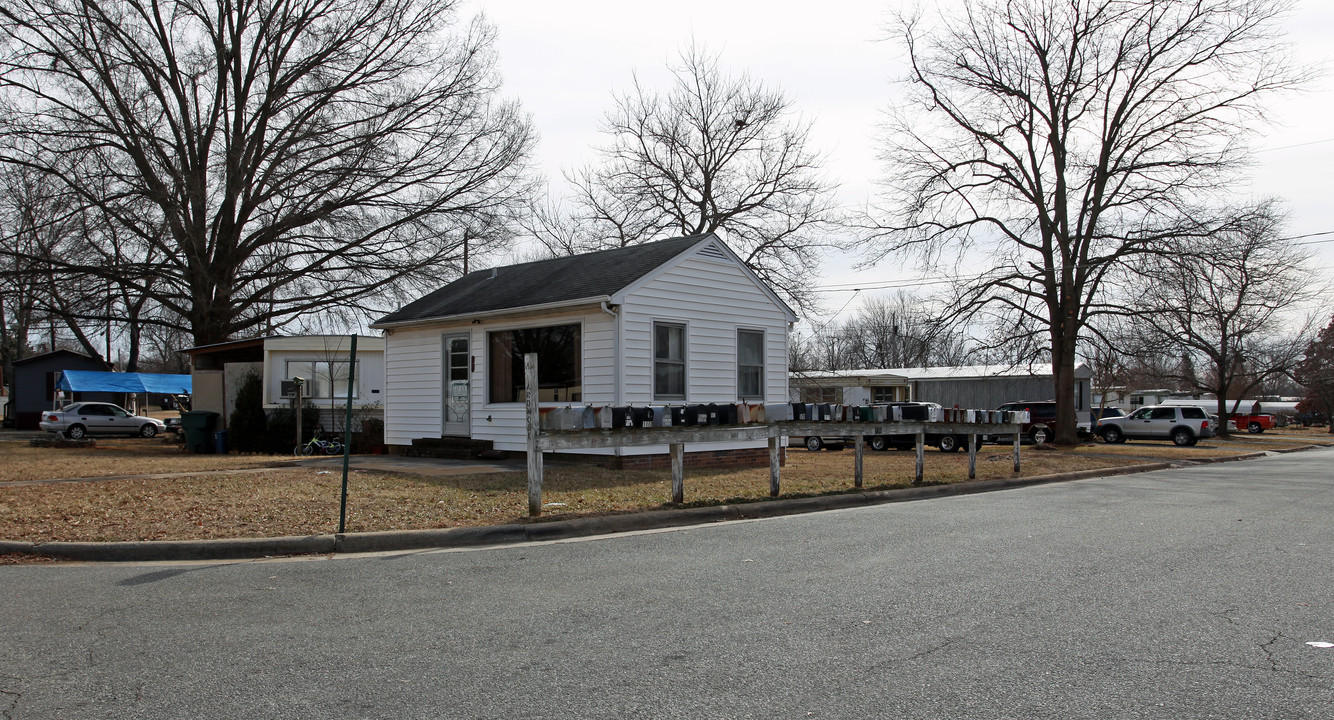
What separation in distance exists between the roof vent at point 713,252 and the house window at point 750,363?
152 cm

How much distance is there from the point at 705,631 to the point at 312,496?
752 cm

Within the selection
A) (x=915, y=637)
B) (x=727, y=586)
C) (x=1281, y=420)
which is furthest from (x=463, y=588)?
(x=1281, y=420)

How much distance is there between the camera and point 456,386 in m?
18.7

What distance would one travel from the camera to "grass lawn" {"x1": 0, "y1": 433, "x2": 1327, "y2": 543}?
9.20 meters

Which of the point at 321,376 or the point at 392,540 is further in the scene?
the point at 321,376

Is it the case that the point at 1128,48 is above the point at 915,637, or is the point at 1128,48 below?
above

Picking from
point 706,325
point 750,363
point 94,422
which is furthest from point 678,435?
point 94,422

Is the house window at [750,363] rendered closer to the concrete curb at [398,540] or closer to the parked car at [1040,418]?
the concrete curb at [398,540]

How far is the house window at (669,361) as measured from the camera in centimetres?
1666

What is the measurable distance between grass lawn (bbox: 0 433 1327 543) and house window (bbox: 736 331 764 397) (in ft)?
6.39

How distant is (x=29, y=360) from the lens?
45.1m

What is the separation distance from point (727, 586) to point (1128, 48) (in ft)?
85.9

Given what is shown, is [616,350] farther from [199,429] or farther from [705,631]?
[199,429]

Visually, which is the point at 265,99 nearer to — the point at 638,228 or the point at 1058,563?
the point at 638,228
